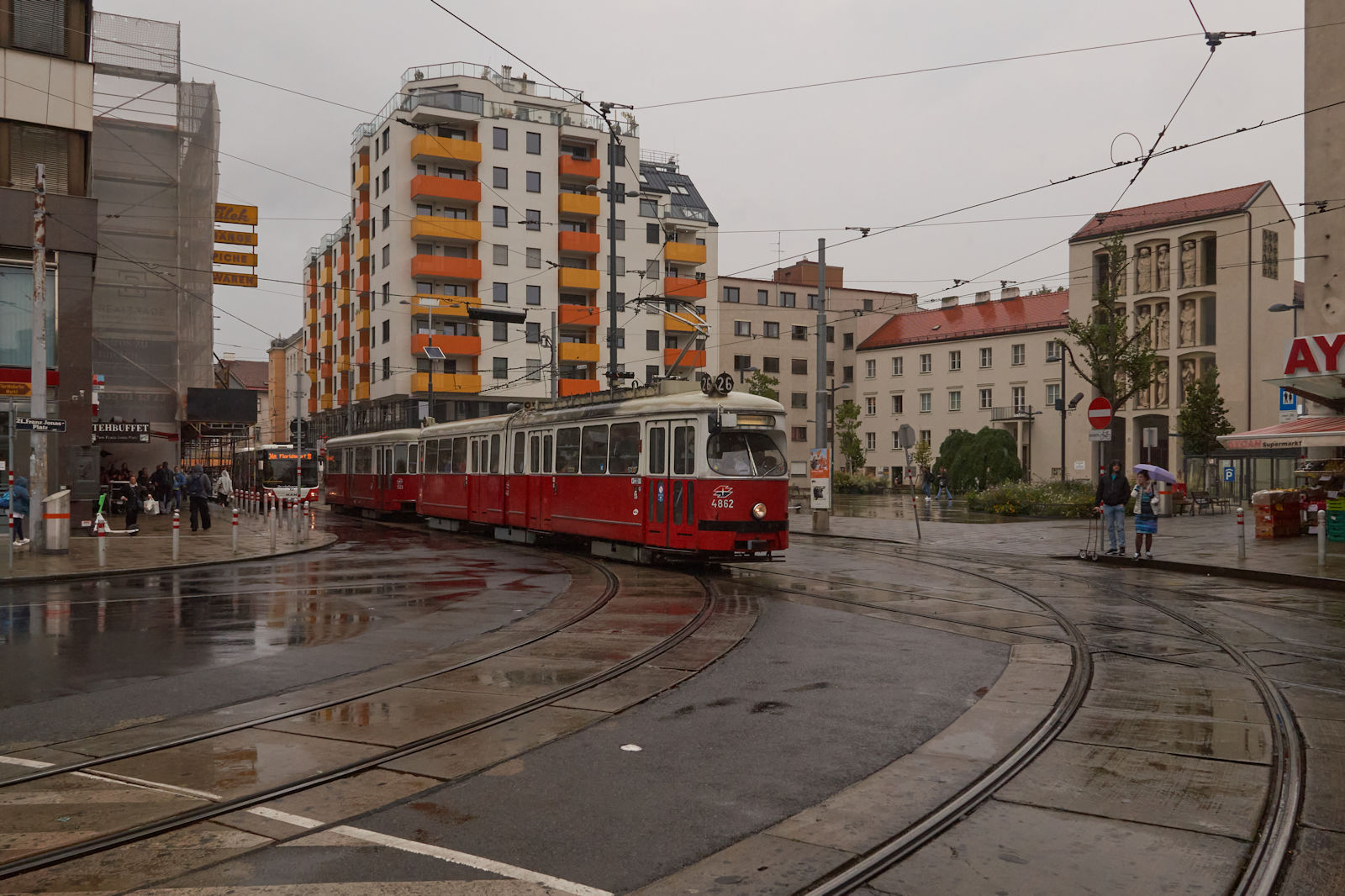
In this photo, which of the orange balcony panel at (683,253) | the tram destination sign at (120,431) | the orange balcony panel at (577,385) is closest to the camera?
the tram destination sign at (120,431)

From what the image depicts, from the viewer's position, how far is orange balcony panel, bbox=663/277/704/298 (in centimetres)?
6800

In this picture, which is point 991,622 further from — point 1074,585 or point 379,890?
point 379,890

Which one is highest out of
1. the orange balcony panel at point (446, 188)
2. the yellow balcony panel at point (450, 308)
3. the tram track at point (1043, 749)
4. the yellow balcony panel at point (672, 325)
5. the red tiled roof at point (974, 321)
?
the orange balcony panel at point (446, 188)

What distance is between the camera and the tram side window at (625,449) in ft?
60.1

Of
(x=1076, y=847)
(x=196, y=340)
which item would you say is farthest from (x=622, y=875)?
(x=196, y=340)

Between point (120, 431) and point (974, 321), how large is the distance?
182 ft

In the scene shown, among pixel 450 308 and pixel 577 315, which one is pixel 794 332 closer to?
pixel 577 315

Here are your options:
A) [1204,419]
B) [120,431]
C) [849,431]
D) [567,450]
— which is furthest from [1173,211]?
[120,431]

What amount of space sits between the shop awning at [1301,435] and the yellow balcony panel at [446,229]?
43.4 m

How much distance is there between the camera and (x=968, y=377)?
70.4m

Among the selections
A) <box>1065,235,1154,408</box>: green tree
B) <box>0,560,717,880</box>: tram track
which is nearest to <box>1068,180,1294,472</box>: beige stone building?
<box>1065,235,1154,408</box>: green tree

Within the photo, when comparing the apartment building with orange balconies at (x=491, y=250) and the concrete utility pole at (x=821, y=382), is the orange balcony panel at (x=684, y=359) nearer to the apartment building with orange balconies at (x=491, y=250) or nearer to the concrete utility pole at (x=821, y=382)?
the apartment building with orange balconies at (x=491, y=250)

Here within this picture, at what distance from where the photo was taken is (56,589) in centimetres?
1508

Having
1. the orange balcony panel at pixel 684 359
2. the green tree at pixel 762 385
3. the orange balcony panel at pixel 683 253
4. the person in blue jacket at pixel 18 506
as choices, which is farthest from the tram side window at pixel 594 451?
the orange balcony panel at pixel 683 253
